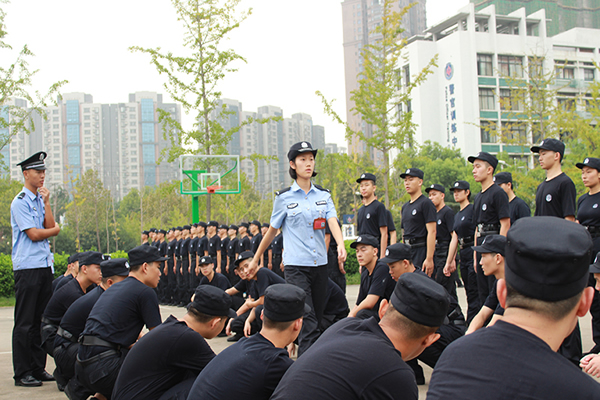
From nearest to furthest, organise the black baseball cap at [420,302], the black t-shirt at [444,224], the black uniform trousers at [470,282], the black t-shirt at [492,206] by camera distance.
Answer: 1. the black baseball cap at [420,302]
2. the black t-shirt at [492,206]
3. the black uniform trousers at [470,282]
4. the black t-shirt at [444,224]

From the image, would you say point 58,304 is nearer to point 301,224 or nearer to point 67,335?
point 67,335

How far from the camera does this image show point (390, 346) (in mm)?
2020

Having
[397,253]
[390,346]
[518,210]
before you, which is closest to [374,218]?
[518,210]

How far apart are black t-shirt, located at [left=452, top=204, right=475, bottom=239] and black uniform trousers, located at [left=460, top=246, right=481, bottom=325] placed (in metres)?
0.22

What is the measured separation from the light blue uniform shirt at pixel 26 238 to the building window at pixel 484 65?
5985 cm

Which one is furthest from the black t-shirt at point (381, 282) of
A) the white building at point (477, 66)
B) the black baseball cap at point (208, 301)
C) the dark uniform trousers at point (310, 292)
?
the white building at point (477, 66)

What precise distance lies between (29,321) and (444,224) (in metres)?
5.96

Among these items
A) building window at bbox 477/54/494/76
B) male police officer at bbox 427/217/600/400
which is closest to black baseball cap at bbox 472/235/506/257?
male police officer at bbox 427/217/600/400

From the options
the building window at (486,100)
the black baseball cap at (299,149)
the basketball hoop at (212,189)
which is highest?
the building window at (486,100)

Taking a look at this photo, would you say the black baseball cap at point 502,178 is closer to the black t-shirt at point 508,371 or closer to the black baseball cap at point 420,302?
the black baseball cap at point 420,302

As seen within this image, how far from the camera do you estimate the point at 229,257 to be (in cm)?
1322

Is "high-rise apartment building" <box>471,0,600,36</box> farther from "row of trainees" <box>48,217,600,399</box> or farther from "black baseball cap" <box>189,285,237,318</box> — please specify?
"row of trainees" <box>48,217,600,399</box>

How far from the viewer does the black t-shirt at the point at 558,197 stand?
5.66 m

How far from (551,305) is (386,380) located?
2.39 ft
